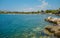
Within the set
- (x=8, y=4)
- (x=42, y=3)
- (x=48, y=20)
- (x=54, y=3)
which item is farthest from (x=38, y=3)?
(x=48, y=20)

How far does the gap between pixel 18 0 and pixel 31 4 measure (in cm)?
84

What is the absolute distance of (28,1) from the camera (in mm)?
7656

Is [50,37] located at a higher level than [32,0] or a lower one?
lower

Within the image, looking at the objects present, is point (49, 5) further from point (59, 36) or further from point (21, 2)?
point (59, 36)

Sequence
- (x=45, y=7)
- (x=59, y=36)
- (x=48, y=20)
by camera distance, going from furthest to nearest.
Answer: (x=48, y=20), (x=45, y=7), (x=59, y=36)

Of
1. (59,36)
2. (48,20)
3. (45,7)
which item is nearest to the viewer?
(59,36)

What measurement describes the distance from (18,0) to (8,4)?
650 millimetres

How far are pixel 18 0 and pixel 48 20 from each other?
3593 mm

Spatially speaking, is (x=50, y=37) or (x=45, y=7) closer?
(x=50, y=37)

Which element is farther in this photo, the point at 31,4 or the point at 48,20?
the point at 48,20

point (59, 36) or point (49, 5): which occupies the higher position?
point (49, 5)

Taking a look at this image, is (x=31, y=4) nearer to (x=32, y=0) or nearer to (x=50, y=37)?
(x=32, y=0)

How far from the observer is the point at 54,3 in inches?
305

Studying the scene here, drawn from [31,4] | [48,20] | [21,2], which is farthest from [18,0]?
[48,20]
